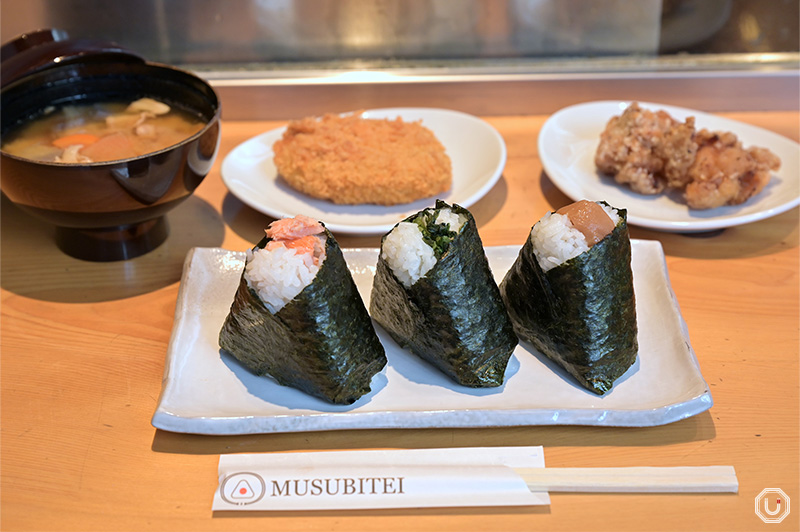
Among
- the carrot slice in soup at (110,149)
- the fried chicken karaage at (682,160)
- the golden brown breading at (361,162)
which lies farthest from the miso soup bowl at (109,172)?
the fried chicken karaage at (682,160)

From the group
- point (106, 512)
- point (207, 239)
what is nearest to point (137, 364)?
point (106, 512)

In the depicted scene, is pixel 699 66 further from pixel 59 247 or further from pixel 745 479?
pixel 59 247

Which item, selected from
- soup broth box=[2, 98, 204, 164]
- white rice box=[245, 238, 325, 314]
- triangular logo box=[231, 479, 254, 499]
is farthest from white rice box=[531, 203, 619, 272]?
soup broth box=[2, 98, 204, 164]

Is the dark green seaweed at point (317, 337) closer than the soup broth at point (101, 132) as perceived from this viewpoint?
Yes

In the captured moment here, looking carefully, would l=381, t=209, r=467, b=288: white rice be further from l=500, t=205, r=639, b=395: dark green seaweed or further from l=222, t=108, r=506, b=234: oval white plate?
l=222, t=108, r=506, b=234: oval white plate

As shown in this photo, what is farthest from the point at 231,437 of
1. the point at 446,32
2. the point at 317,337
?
the point at 446,32

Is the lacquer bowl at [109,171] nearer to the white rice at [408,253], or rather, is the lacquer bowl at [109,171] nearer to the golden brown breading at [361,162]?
the golden brown breading at [361,162]
